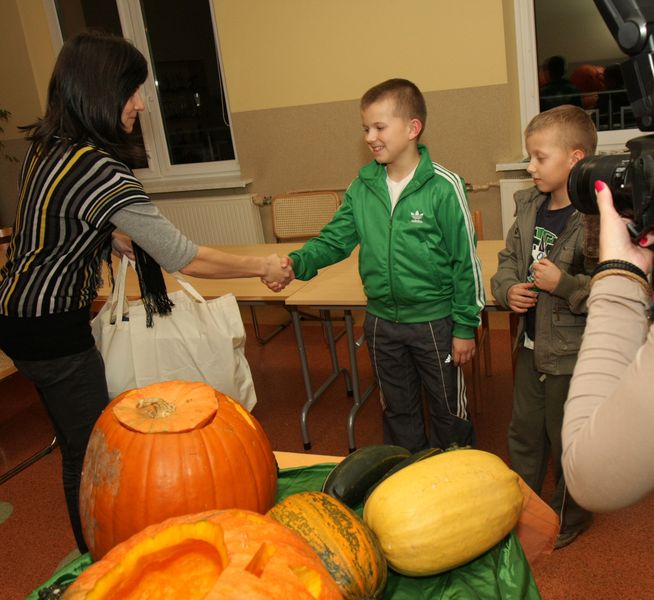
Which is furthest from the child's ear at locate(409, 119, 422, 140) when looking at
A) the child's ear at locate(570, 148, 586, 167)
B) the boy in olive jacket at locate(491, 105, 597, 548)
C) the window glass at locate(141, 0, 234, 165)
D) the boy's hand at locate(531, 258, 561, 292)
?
the window glass at locate(141, 0, 234, 165)

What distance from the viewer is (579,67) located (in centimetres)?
393

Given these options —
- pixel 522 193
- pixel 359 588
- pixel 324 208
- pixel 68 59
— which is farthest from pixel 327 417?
pixel 359 588

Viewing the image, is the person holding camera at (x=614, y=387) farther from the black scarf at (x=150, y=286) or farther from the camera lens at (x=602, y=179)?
the black scarf at (x=150, y=286)

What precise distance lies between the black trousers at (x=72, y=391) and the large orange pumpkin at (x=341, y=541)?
98 centimetres

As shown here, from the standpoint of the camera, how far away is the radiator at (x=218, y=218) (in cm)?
478

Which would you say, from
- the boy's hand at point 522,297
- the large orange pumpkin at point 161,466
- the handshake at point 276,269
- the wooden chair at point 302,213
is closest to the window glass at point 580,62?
the wooden chair at point 302,213

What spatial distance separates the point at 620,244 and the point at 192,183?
4.64 meters

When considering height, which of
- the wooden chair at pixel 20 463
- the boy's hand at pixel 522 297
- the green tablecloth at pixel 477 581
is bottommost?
the wooden chair at pixel 20 463

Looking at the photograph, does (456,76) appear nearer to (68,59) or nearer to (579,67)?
(579,67)

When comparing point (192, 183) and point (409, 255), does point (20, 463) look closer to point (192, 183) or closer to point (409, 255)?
point (409, 255)

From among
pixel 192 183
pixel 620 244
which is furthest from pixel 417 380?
pixel 192 183

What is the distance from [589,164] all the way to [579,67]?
350cm

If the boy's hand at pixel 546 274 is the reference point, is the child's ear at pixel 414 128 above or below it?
above

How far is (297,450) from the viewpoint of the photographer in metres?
2.88
